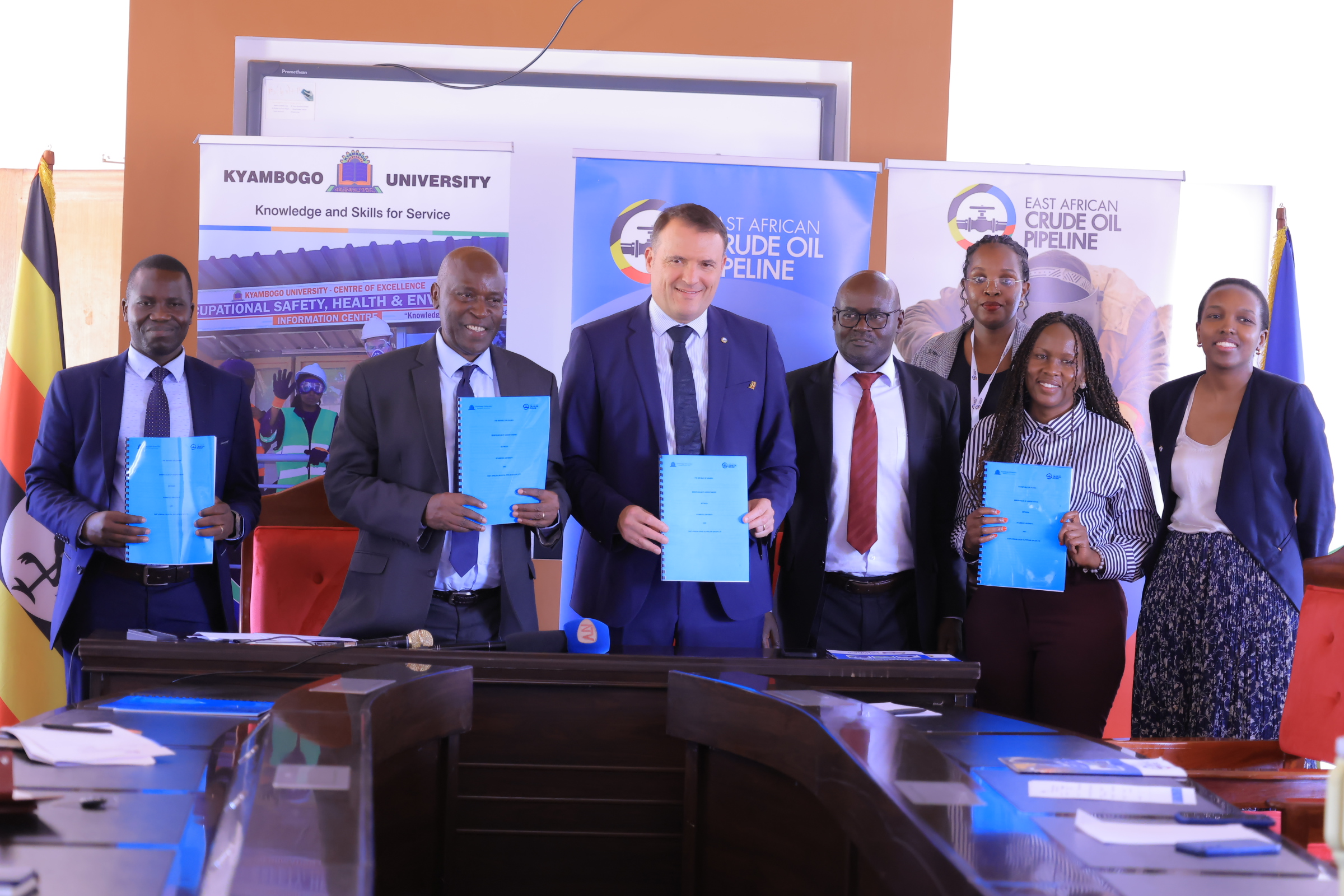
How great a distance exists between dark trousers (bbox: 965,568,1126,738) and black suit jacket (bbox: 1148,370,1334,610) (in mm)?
508

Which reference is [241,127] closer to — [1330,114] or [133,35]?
[133,35]

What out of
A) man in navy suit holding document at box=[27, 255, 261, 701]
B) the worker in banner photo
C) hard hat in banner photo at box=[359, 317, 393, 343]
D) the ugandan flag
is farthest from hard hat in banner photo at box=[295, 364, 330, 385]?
man in navy suit holding document at box=[27, 255, 261, 701]

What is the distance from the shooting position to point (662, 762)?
8.01 feet

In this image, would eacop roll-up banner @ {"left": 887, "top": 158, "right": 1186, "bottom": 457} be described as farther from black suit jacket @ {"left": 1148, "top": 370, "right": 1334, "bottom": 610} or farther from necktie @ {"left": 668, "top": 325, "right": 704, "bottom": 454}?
necktie @ {"left": 668, "top": 325, "right": 704, "bottom": 454}

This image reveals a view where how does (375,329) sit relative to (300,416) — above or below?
above

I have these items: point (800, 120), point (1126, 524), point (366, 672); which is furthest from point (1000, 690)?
point (800, 120)

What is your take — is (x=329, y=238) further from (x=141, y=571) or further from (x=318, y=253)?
(x=141, y=571)

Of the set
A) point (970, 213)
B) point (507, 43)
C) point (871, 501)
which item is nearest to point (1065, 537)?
point (871, 501)

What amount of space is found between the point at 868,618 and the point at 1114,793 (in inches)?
64.7

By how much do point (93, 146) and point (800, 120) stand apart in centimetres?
378

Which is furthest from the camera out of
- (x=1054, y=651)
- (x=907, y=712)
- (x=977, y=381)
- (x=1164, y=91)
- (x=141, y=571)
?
(x=1164, y=91)

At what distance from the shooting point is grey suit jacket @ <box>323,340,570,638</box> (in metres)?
3.00

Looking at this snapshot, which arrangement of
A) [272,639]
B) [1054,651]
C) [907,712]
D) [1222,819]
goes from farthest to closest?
[1054,651], [272,639], [907,712], [1222,819]

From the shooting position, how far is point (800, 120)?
5.07 metres
